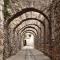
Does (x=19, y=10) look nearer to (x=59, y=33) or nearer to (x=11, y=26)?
(x=11, y=26)

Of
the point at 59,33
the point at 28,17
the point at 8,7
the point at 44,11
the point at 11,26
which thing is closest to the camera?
the point at 59,33

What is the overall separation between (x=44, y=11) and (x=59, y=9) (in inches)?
156

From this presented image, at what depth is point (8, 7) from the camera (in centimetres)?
1019

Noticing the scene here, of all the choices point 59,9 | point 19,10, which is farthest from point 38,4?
point 59,9

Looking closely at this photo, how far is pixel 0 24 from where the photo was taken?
4.68 meters

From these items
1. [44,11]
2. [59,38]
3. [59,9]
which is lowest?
[59,38]

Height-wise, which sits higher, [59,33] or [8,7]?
[8,7]

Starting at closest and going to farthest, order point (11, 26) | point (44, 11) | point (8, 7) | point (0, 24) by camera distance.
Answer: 1. point (0, 24)
2. point (8, 7)
3. point (44, 11)
4. point (11, 26)

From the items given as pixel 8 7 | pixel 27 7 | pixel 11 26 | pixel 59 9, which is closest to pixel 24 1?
pixel 27 7

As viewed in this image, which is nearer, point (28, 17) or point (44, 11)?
point (44, 11)

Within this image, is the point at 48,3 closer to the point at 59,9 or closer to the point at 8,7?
the point at 8,7

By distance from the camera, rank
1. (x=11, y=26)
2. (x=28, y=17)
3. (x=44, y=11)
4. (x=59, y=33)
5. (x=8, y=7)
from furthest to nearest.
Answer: (x=28, y=17)
(x=11, y=26)
(x=44, y=11)
(x=8, y=7)
(x=59, y=33)

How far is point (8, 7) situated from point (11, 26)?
2.77m

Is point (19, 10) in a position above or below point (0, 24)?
above
